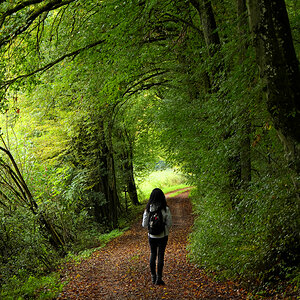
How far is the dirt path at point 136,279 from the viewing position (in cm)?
580

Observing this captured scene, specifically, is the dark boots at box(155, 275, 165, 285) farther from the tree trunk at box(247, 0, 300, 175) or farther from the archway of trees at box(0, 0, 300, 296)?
the tree trunk at box(247, 0, 300, 175)

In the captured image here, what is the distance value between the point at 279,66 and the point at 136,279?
5412 millimetres

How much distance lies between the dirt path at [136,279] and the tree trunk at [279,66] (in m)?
2.66

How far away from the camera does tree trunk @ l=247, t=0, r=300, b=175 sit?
13.8 ft

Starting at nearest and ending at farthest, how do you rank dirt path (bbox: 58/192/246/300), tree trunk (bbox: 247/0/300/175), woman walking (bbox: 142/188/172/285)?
tree trunk (bbox: 247/0/300/175) < dirt path (bbox: 58/192/246/300) < woman walking (bbox: 142/188/172/285)

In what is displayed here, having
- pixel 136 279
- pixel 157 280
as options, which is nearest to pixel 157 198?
pixel 157 280

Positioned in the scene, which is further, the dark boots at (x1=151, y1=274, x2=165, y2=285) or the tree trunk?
the dark boots at (x1=151, y1=274, x2=165, y2=285)

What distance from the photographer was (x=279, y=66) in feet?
13.9

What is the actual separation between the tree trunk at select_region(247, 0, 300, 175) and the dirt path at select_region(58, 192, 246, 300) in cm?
266

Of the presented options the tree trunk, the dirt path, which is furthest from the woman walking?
the tree trunk

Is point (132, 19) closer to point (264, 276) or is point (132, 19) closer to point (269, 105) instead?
point (269, 105)

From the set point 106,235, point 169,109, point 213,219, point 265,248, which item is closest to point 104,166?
point 106,235

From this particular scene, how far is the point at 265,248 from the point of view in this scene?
16.7 ft

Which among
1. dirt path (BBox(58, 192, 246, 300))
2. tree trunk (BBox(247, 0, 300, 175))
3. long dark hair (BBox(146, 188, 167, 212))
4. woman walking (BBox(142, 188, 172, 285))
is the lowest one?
dirt path (BBox(58, 192, 246, 300))
